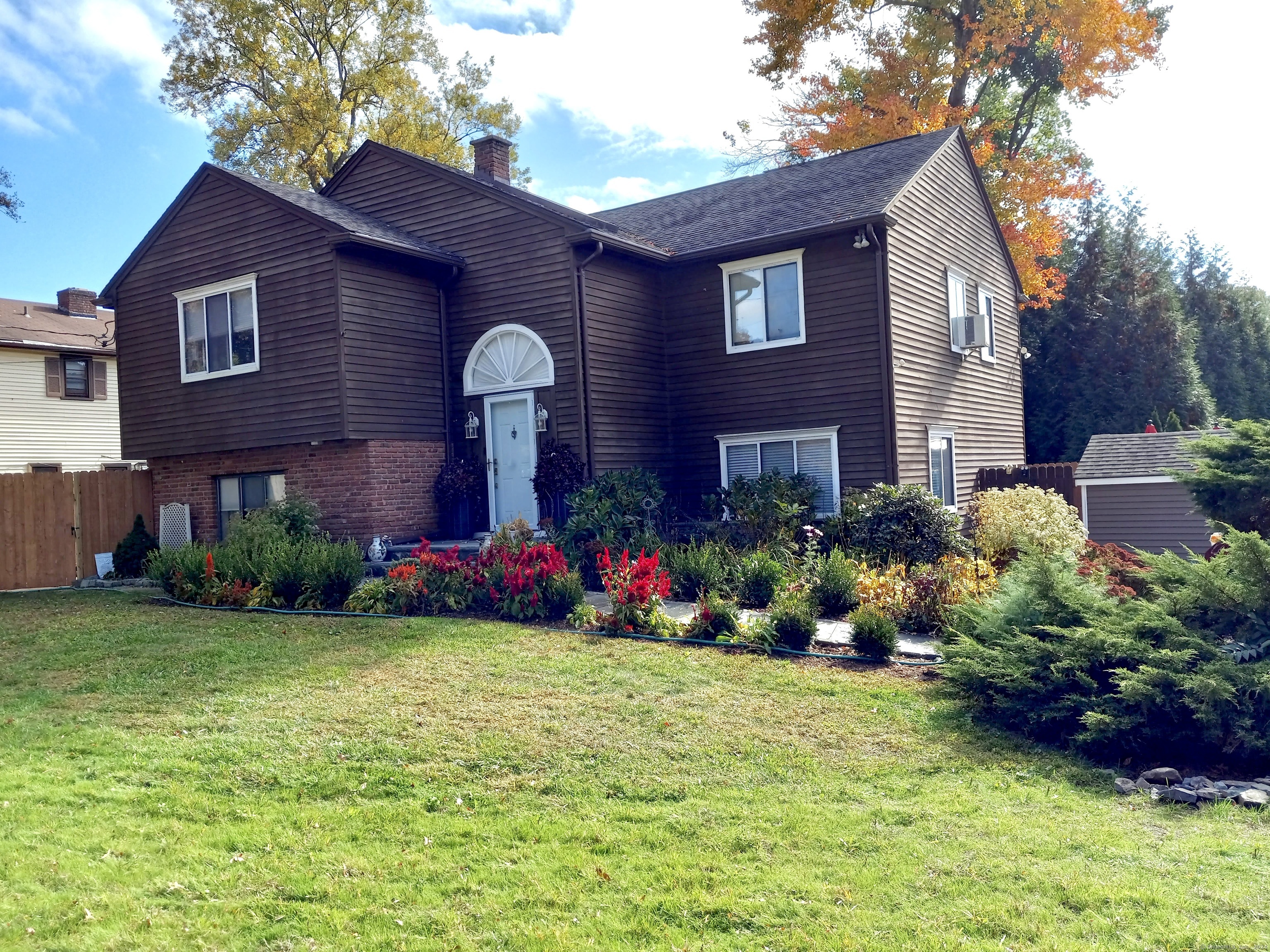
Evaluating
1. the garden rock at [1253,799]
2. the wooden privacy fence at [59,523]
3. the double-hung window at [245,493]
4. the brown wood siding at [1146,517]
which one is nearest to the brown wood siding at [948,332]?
the brown wood siding at [1146,517]

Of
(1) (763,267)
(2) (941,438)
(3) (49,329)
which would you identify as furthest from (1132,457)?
(3) (49,329)

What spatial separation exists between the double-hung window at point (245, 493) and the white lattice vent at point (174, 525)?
0.74 m

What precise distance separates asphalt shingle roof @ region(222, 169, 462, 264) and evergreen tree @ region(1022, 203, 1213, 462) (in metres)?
18.7

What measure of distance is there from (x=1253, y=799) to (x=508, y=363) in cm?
1208

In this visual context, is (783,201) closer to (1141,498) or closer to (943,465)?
(943,465)

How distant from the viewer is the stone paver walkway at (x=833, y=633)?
28.6ft

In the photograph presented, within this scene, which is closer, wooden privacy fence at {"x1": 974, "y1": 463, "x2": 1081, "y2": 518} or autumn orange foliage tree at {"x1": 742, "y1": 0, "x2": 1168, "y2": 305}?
wooden privacy fence at {"x1": 974, "y1": 463, "x2": 1081, "y2": 518}

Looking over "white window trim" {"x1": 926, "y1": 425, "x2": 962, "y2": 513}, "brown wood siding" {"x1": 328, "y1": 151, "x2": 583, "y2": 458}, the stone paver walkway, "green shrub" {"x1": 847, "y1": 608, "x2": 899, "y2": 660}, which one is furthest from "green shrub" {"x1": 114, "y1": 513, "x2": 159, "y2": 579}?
"white window trim" {"x1": 926, "y1": 425, "x2": 962, "y2": 513}

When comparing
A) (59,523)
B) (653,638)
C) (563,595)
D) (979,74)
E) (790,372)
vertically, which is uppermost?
(979,74)

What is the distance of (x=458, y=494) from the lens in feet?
51.0

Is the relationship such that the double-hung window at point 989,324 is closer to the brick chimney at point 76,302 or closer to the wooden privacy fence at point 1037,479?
the wooden privacy fence at point 1037,479

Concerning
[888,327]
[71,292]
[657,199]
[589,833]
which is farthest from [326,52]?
[589,833]

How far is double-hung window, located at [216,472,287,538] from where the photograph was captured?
52.6ft

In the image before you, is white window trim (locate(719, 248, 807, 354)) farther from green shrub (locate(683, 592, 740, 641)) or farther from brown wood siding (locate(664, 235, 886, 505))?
green shrub (locate(683, 592, 740, 641))
